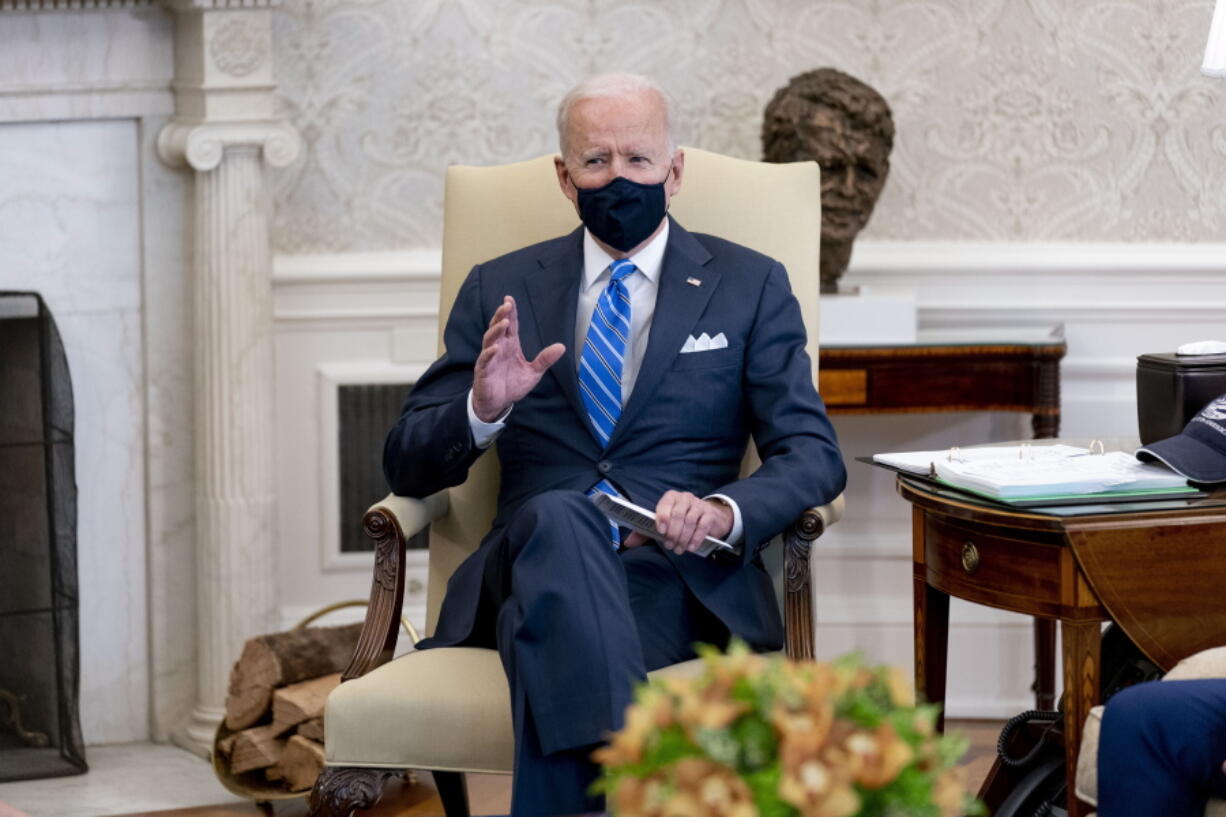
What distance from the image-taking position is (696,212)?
2711 millimetres

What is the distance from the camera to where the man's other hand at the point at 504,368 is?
2.21 metres

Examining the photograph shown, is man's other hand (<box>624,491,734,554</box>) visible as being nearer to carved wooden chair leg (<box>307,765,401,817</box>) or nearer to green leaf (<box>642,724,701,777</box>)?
carved wooden chair leg (<box>307,765,401,817</box>)

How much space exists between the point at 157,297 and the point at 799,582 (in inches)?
71.2

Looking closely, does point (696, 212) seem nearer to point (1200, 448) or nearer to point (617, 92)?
point (617, 92)

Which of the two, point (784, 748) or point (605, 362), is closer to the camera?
point (784, 748)

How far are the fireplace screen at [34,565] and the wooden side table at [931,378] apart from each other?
1625mm

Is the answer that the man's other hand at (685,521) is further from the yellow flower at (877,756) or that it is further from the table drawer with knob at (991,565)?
the yellow flower at (877,756)

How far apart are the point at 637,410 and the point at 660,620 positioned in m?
0.34

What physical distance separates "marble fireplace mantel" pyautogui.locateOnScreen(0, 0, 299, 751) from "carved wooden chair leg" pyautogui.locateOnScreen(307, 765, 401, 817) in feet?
4.36

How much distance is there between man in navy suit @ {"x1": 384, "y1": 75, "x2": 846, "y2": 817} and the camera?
2252 mm

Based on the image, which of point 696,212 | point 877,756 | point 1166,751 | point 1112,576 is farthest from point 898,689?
point 696,212

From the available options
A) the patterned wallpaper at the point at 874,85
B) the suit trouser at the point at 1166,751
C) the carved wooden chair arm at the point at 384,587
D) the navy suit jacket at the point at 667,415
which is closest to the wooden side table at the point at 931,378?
the patterned wallpaper at the point at 874,85

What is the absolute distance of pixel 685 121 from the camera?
141 inches

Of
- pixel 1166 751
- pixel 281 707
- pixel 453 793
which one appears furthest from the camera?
pixel 281 707
